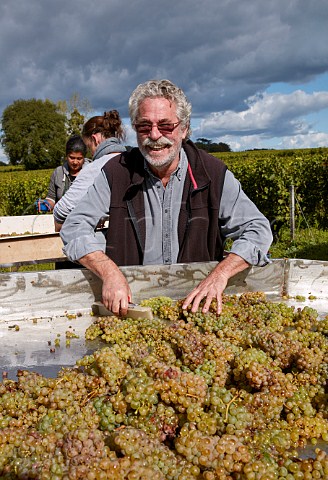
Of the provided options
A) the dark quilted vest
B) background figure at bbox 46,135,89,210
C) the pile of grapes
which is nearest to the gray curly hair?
the dark quilted vest

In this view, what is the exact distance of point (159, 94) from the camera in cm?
342

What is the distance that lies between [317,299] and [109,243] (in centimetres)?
150

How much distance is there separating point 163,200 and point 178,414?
207 cm

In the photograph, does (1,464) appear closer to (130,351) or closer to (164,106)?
(130,351)

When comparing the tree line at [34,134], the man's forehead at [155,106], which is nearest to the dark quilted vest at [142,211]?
the man's forehead at [155,106]

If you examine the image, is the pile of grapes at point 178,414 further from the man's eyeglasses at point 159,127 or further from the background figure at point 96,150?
the background figure at point 96,150

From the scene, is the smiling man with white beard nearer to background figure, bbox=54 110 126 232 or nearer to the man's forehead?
the man's forehead

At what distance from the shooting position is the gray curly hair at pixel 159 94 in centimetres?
342

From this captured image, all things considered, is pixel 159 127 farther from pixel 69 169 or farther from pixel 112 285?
pixel 69 169

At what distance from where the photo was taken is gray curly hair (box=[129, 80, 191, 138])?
3.42 meters

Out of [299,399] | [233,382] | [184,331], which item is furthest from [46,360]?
[299,399]

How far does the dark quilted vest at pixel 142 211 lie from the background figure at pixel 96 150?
0.46 meters

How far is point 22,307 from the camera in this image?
120 inches

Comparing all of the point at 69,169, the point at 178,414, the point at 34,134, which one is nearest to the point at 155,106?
the point at 178,414
